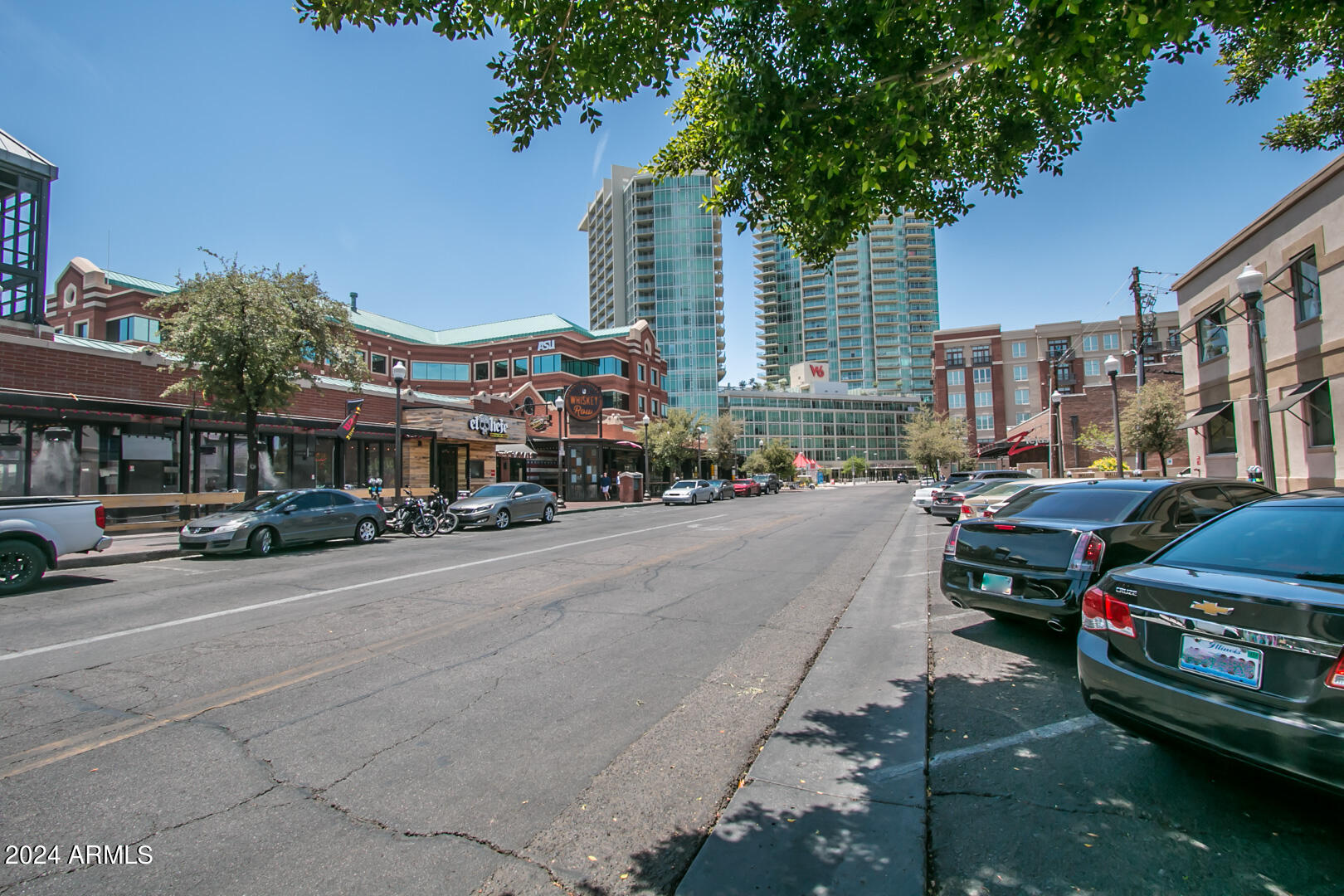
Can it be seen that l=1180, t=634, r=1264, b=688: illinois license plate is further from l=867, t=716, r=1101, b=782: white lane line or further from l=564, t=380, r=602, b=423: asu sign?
l=564, t=380, r=602, b=423: asu sign

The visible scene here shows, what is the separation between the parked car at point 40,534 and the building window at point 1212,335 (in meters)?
28.8

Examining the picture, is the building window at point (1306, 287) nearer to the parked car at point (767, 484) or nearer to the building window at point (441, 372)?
the parked car at point (767, 484)

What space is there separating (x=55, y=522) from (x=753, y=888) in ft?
39.9

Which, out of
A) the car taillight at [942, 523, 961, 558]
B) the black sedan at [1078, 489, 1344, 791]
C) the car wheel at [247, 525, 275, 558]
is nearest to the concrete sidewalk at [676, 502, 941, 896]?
the black sedan at [1078, 489, 1344, 791]

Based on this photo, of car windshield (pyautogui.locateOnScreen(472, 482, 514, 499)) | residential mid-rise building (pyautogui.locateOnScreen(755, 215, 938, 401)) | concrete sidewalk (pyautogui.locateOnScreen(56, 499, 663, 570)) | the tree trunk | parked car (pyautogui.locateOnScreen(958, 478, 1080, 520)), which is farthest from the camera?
residential mid-rise building (pyautogui.locateOnScreen(755, 215, 938, 401))

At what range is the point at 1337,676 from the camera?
2547 mm

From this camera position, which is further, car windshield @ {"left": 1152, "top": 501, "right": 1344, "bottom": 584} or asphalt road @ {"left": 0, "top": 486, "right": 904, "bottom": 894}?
car windshield @ {"left": 1152, "top": 501, "right": 1344, "bottom": 584}

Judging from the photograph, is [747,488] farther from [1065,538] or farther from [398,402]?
[1065,538]

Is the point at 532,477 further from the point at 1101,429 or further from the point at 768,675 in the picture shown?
the point at 1101,429

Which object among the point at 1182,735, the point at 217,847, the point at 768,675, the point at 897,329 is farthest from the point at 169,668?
the point at 897,329

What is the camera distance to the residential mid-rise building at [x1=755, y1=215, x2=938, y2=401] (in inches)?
4931

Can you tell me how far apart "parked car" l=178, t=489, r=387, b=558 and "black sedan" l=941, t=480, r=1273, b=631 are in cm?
1332

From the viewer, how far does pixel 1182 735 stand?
3.04 meters

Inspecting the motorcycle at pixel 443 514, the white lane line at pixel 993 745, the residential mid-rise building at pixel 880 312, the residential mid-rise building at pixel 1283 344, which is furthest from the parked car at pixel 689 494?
the residential mid-rise building at pixel 880 312
